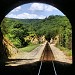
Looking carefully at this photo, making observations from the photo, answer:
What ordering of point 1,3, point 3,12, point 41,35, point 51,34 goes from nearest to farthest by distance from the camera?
point 1,3 < point 3,12 < point 51,34 < point 41,35

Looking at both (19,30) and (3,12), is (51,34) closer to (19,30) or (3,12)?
(19,30)

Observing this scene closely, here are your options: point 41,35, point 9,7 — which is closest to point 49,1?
point 9,7

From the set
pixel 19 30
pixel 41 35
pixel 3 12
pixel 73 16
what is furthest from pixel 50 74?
pixel 41 35

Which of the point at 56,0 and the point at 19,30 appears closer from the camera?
the point at 56,0

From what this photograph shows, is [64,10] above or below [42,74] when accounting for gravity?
above

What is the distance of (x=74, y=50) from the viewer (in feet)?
64.2

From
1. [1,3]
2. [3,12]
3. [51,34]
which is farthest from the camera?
[51,34]

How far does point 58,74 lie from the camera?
14.5m

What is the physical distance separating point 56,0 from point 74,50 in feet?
12.2

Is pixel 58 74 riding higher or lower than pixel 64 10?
lower

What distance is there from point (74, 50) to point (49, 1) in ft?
12.3

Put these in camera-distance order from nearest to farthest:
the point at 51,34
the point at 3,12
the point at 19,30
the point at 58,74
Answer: the point at 58,74 < the point at 3,12 < the point at 19,30 < the point at 51,34

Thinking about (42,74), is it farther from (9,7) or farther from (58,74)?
(9,7)

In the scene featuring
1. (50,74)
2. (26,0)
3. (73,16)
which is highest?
(26,0)
